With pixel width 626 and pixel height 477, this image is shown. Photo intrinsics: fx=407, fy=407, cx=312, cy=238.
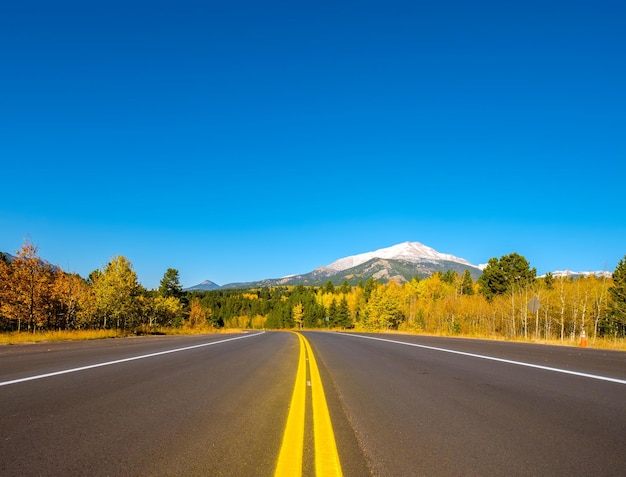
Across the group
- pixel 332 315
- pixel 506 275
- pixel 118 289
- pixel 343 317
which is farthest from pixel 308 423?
pixel 332 315

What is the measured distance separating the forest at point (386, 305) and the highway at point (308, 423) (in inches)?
805

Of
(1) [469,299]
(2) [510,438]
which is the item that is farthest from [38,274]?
(1) [469,299]

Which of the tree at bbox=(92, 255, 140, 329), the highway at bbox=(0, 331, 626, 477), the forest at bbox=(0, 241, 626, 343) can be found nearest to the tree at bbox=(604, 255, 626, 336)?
the forest at bbox=(0, 241, 626, 343)

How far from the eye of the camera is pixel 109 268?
156ft

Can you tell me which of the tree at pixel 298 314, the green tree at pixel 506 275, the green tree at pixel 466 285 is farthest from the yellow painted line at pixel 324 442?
the tree at pixel 298 314

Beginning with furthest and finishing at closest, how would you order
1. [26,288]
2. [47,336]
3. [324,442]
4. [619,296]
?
[619,296]
[26,288]
[47,336]
[324,442]

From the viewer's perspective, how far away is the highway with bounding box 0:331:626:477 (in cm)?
306

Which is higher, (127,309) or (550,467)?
(550,467)

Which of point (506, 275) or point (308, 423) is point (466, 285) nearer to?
point (506, 275)

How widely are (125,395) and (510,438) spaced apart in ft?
15.6

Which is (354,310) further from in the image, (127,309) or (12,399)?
(12,399)

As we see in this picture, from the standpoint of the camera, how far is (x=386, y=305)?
85.4 m

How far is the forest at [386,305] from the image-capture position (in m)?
42.9

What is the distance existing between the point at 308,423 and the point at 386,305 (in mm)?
83338
